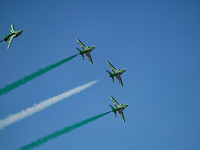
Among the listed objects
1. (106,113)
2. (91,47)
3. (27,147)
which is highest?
(91,47)

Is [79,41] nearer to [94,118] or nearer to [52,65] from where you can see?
[52,65]

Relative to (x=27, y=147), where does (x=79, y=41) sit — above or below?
above

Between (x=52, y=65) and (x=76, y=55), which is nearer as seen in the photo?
(x=52, y=65)

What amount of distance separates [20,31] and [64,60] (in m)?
13.9

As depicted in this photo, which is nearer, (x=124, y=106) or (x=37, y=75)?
(x=37, y=75)

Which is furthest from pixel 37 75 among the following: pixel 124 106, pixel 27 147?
pixel 124 106

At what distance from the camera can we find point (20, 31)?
91.4 meters

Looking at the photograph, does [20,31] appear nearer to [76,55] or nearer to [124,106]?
[76,55]

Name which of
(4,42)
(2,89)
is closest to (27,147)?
(2,89)

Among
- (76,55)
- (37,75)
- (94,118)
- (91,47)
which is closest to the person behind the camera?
(37,75)

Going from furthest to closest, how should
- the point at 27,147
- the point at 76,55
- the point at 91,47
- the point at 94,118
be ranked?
1. the point at 91,47
2. the point at 76,55
3. the point at 94,118
4. the point at 27,147

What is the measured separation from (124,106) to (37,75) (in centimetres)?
3209

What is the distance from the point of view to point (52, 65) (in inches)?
3565

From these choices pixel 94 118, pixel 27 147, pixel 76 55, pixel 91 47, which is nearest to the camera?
pixel 27 147
